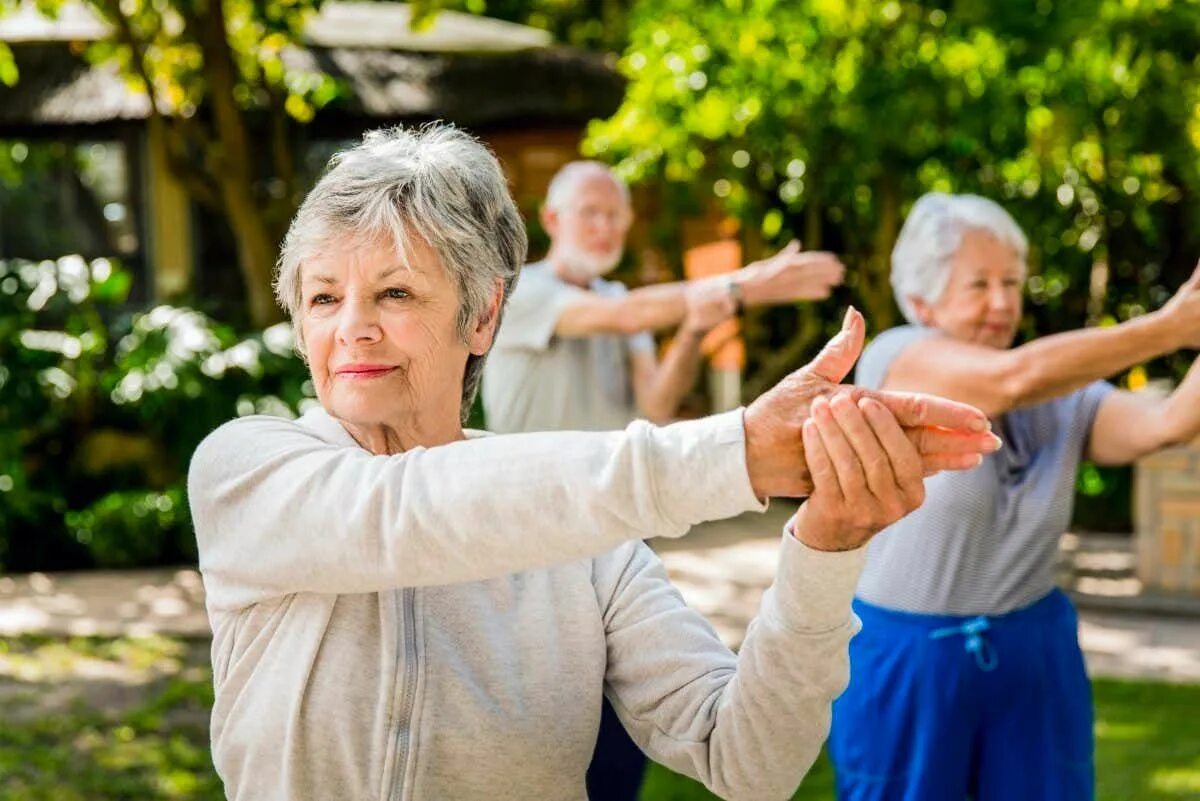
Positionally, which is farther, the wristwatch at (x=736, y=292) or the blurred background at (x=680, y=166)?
the blurred background at (x=680, y=166)

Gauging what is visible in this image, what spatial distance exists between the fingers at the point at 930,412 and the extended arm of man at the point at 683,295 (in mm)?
1497

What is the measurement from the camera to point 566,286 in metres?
3.90

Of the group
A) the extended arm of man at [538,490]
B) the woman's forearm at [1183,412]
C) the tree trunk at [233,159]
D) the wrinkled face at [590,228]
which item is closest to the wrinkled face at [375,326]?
the extended arm of man at [538,490]

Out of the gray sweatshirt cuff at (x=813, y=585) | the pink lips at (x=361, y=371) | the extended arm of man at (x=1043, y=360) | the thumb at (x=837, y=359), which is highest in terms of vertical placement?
the thumb at (x=837, y=359)

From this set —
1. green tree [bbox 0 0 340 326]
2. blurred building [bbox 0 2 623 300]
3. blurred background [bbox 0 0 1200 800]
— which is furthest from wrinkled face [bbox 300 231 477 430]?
blurred building [bbox 0 2 623 300]

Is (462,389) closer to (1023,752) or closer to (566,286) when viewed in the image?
(1023,752)

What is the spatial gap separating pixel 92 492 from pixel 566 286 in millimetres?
5916

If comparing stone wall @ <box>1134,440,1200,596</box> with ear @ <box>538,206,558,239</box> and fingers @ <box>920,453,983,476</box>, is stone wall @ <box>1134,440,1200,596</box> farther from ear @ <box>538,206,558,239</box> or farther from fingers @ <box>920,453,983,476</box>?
fingers @ <box>920,453,983,476</box>

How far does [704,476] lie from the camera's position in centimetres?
139

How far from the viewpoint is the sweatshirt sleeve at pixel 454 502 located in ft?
4.58

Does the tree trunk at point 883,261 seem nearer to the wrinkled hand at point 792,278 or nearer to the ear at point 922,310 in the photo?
the ear at point 922,310

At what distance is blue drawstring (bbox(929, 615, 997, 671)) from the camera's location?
2.86 metres

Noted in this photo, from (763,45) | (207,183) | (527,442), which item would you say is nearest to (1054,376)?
(527,442)

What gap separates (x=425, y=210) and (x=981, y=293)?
5.41 feet
